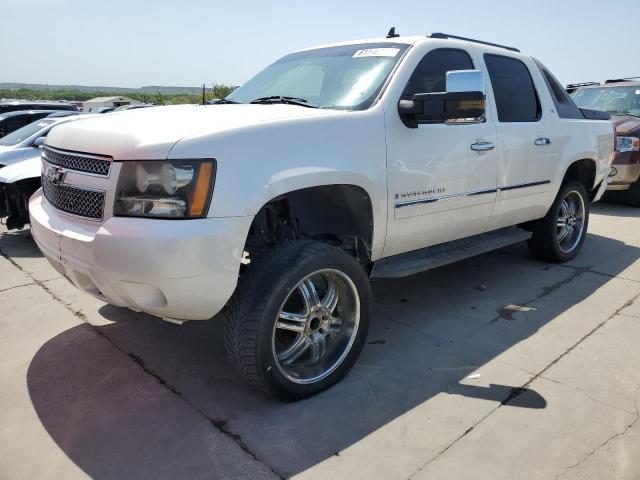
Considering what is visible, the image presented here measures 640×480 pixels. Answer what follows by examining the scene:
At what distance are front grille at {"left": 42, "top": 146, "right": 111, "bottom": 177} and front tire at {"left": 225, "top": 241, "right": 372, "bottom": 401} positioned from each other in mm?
879

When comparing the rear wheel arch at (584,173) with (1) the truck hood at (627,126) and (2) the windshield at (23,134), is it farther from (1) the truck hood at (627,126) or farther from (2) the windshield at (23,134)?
(2) the windshield at (23,134)

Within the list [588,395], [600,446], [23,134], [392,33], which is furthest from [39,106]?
[600,446]

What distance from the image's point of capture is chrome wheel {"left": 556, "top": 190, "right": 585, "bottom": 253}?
5.47 metres

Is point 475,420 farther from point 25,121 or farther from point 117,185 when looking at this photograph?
point 25,121

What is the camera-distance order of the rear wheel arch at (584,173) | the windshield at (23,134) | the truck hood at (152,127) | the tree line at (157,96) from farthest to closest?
the tree line at (157,96) < the windshield at (23,134) < the rear wheel arch at (584,173) < the truck hood at (152,127)

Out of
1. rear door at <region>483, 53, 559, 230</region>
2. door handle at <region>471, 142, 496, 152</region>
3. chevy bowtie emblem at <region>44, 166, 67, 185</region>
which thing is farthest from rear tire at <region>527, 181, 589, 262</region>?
chevy bowtie emblem at <region>44, 166, 67, 185</region>

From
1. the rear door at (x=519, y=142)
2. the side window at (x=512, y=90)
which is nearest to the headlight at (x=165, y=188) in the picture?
the rear door at (x=519, y=142)

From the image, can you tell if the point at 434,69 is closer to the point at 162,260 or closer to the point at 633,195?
the point at 162,260

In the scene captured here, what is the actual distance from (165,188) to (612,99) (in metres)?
9.03

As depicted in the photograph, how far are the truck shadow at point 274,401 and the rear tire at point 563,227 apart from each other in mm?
706

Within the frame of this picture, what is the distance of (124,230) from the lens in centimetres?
248

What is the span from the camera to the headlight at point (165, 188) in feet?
8.15

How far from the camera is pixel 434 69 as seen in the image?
3.74 metres

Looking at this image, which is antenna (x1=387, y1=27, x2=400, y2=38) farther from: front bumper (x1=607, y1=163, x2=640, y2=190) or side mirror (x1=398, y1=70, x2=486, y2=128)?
front bumper (x1=607, y1=163, x2=640, y2=190)
